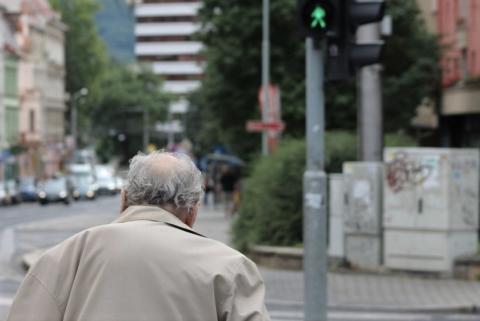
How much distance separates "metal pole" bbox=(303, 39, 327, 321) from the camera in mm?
10086

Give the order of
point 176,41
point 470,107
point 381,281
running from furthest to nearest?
1. point 176,41
2. point 470,107
3. point 381,281

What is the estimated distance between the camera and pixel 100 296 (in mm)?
3588

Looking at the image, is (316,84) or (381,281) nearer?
(316,84)

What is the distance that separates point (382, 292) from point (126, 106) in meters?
112

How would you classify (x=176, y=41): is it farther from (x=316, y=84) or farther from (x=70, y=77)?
(x=316, y=84)

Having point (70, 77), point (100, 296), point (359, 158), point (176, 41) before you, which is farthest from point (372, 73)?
point (176, 41)

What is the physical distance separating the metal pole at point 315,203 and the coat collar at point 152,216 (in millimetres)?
6248

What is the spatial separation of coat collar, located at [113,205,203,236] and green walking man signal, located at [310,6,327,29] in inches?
250

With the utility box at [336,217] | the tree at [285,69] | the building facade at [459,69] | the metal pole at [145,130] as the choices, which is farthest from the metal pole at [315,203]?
the metal pole at [145,130]

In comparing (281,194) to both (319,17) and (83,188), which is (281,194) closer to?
(319,17)

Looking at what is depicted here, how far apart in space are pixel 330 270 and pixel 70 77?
97519mm

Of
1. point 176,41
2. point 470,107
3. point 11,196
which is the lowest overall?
point 11,196

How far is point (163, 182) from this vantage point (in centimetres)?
384

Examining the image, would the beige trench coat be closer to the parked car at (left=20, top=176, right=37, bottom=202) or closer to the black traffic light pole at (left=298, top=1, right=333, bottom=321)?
the black traffic light pole at (left=298, top=1, right=333, bottom=321)
